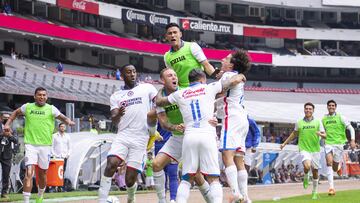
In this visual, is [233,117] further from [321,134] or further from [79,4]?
[79,4]

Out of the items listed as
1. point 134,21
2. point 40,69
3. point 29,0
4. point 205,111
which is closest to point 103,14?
point 134,21

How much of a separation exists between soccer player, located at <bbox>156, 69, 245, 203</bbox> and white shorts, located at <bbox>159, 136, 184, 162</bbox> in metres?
0.98

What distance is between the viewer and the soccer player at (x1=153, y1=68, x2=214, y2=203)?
11.8 metres

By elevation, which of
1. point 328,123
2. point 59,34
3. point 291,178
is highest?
point 59,34

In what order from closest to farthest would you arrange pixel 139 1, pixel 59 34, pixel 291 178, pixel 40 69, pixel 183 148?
pixel 183 148 < pixel 291 178 < pixel 40 69 < pixel 59 34 < pixel 139 1

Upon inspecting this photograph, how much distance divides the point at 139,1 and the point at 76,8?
1424 cm

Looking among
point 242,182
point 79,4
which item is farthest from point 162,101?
point 79,4

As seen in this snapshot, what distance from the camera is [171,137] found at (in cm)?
1234

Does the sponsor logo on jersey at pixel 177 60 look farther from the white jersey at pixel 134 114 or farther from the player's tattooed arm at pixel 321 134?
the player's tattooed arm at pixel 321 134

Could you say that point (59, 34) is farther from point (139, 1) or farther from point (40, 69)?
point (139, 1)

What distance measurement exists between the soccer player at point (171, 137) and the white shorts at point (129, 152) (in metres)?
0.55

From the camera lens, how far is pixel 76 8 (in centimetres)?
6600

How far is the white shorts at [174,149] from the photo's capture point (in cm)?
1225

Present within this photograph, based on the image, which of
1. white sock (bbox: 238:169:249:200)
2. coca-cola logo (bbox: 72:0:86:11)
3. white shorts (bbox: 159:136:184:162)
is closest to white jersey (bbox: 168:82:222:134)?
white shorts (bbox: 159:136:184:162)
